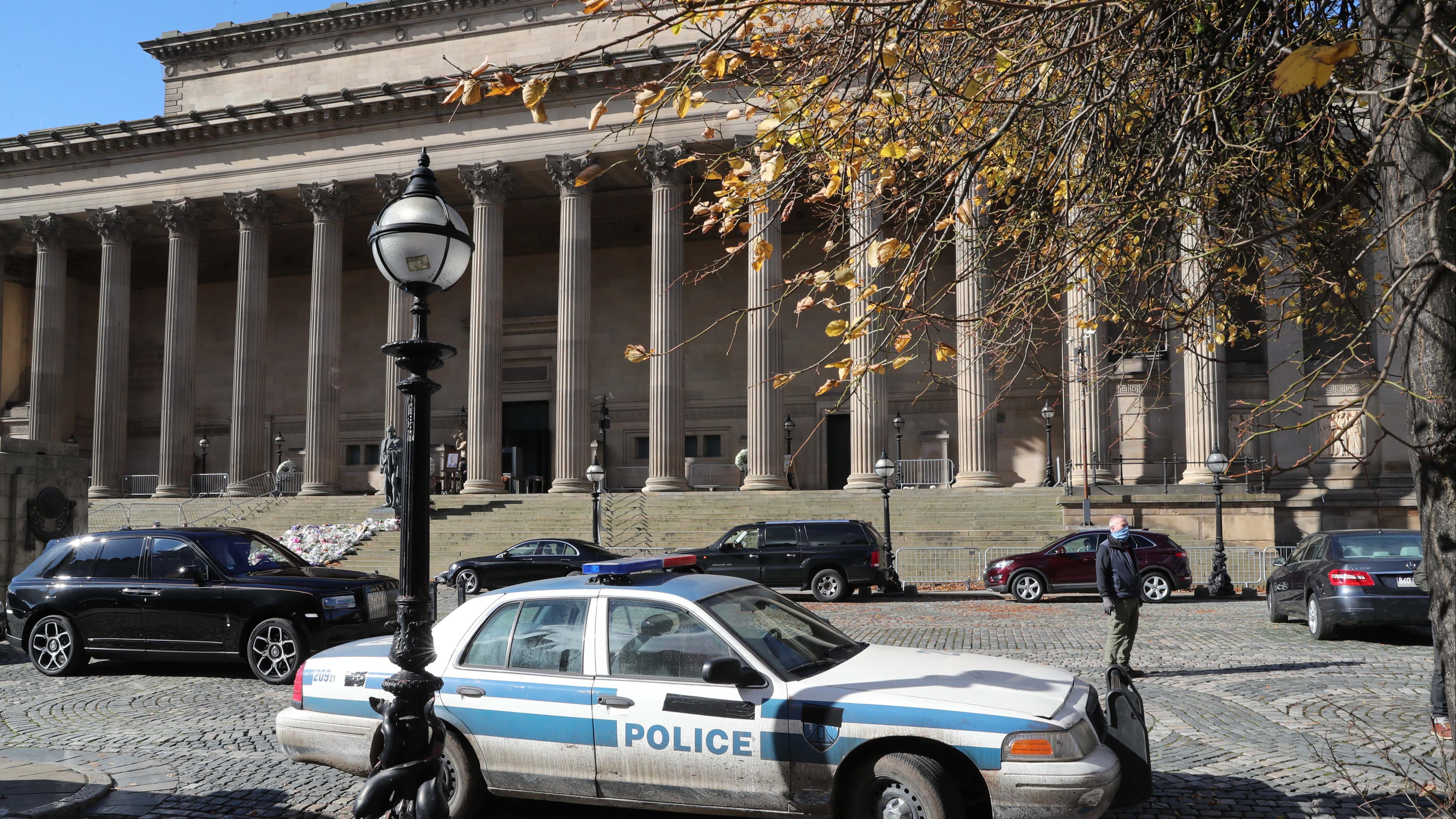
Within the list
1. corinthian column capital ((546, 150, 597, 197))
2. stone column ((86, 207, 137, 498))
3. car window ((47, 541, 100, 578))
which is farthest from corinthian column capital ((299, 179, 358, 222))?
car window ((47, 541, 100, 578))

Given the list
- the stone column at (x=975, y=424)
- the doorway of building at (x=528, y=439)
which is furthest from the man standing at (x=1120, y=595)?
the doorway of building at (x=528, y=439)

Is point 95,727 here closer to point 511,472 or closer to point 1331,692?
point 1331,692

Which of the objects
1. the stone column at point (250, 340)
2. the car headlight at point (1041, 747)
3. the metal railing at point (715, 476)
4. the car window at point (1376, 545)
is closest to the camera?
the car headlight at point (1041, 747)

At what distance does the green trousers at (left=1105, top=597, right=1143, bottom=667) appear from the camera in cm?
1058

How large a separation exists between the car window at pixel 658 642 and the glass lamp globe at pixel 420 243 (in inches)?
88.3

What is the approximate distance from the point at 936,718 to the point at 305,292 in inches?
1810

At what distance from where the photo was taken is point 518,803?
6645 millimetres

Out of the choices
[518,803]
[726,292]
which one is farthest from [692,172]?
[518,803]

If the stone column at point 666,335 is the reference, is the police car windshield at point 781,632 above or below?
below

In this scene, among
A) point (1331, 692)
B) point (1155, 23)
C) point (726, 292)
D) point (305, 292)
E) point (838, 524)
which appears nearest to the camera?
point (1155, 23)

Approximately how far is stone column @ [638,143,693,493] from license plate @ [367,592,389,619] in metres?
20.8

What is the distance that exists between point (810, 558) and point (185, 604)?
39.0 feet

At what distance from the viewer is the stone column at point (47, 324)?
4044 cm

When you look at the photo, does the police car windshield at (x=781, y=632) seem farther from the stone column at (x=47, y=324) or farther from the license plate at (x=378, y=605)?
the stone column at (x=47, y=324)
